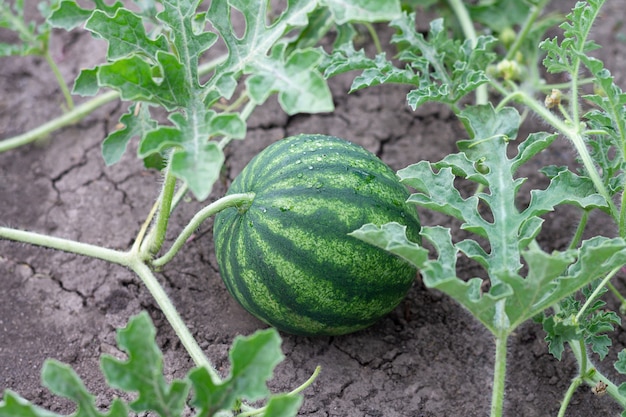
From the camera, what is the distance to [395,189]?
8.23 feet

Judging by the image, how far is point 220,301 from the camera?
288cm

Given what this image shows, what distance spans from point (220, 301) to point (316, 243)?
2.26 ft

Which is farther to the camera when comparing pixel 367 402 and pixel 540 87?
pixel 540 87

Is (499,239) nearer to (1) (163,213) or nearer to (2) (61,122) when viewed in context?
(1) (163,213)

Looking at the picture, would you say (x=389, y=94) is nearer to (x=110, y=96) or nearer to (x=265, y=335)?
(x=110, y=96)

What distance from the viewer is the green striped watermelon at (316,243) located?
92.8 inches

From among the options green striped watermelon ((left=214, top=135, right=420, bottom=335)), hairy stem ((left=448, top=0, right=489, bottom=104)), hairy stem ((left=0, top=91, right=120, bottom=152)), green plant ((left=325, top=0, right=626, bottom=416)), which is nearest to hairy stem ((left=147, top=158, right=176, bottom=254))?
green striped watermelon ((left=214, top=135, right=420, bottom=335))

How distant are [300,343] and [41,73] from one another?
2.10 meters

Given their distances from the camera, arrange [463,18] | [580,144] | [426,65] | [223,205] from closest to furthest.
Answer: [223,205], [580,144], [426,65], [463,18]

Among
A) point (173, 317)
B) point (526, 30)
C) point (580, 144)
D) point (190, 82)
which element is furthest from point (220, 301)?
point (526, 30)

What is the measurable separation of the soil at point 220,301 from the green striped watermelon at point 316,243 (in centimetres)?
26

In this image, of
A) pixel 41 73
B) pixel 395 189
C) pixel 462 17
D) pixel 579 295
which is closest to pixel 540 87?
pixel 462 17

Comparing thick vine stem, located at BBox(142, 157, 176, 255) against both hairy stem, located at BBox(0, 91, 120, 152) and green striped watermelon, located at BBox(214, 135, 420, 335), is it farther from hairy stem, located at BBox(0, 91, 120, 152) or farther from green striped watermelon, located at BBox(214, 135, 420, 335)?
hairy stem, located at BBox(0, 91, 120, 152)

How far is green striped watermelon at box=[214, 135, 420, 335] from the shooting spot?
92.8 inches
